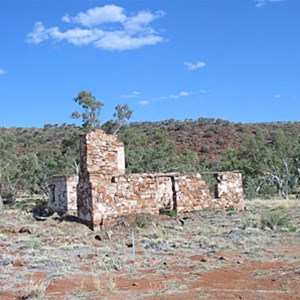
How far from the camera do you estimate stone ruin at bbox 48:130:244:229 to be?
1614 cm

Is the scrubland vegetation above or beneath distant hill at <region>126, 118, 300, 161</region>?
beneath

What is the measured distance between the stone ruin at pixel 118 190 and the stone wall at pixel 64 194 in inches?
146

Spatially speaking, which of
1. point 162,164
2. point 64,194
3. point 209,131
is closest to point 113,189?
point 64,194

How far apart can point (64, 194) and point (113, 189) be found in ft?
27.1

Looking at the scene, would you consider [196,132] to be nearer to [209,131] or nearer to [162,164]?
[209,131]

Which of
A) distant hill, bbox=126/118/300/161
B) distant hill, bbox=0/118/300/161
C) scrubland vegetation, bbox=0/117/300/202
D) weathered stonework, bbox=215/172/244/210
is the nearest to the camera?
weathered stonework, bbox=215/172/244/210

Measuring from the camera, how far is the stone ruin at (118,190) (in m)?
16.1

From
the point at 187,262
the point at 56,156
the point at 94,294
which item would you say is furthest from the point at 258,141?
the point at 94,294

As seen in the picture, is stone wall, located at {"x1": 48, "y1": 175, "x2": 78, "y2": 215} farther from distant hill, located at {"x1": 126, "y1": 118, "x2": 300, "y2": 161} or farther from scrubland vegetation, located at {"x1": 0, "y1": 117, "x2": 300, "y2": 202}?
distant hill, located at {"x1": 126, "y1": 118, "x2": 300, "y2": 161}


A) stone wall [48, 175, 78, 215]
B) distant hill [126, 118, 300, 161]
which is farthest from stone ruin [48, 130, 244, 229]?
distant hill [126, 118, 300, 161]

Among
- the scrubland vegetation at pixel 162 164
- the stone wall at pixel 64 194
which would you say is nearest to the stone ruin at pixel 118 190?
the stone wall at pixel 64 194

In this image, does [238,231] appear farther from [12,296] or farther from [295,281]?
[12,296]

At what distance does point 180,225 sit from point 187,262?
6.08 m

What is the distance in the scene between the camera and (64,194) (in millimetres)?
24125
